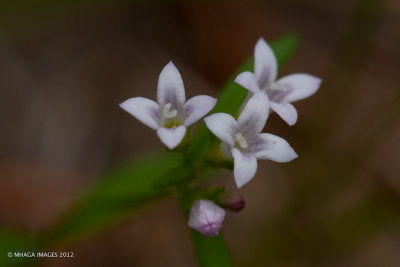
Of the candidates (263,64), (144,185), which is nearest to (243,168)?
(263,64)

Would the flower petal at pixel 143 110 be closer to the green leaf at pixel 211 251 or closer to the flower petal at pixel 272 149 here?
the flower petal at pixel 272 149

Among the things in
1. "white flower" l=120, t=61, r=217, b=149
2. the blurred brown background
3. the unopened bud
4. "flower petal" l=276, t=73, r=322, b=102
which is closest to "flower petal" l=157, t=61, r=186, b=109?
"white flower" l=120, t=61, r=217, b=149

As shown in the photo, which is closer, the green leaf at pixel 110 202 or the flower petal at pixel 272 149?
the flower petal at pixel 272 149

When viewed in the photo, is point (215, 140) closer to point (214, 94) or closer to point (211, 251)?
point (211, 251)

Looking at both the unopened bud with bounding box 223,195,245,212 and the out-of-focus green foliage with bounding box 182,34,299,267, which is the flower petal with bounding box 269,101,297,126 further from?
the unopened bud with bounding box 223,195,245,212

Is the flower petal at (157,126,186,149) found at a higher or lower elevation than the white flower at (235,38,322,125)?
lower

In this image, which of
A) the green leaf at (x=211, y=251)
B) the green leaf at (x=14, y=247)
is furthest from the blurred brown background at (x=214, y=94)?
the green leaf at (x=211, y=251)
